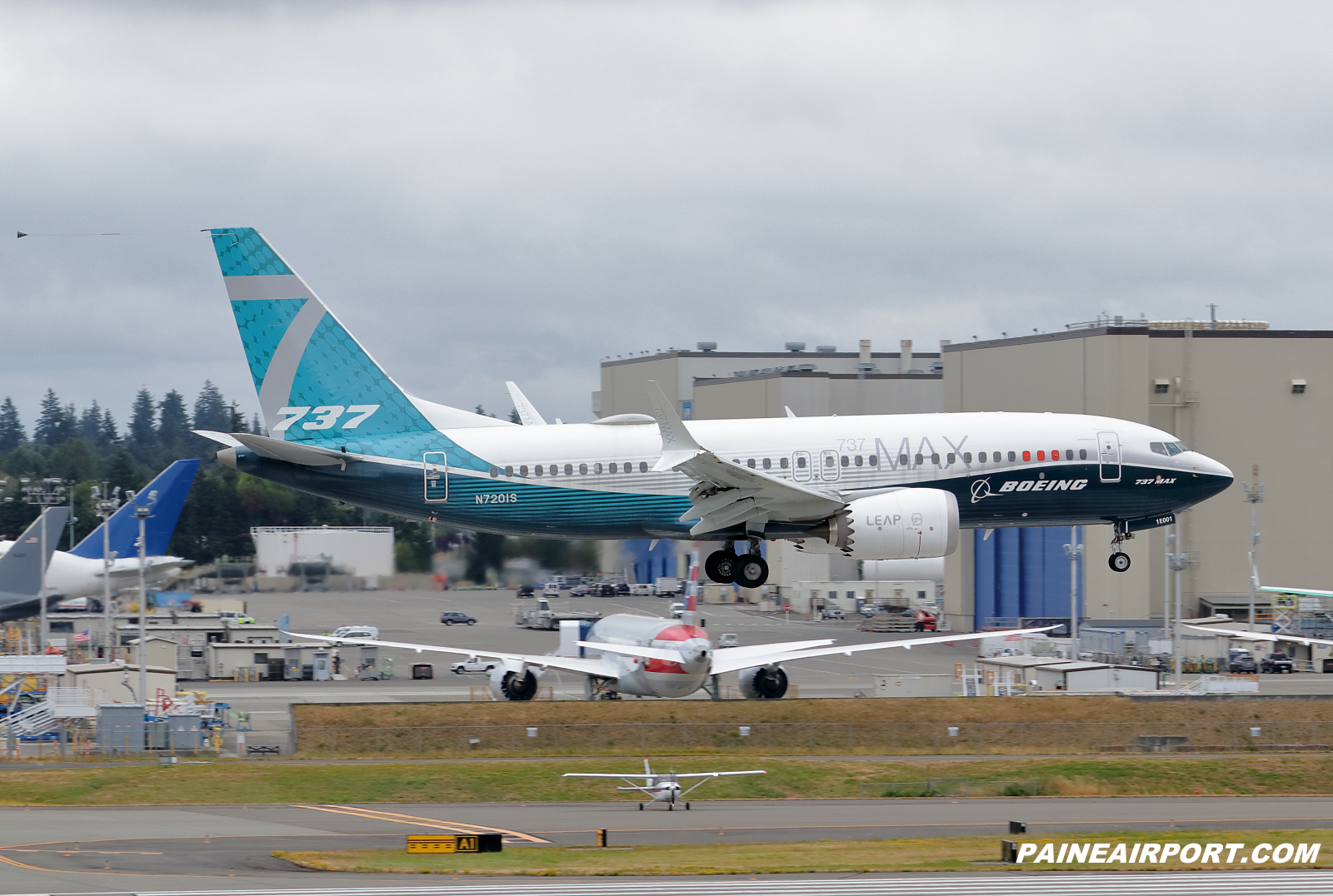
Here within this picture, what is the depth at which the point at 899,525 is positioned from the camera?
46.0 m

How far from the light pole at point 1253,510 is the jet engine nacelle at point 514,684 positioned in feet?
174

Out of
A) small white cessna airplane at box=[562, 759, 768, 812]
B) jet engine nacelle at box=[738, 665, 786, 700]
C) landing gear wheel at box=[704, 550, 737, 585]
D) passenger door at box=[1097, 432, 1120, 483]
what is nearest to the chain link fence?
jet engine nacelle at box=[738, 665, 786, 700]

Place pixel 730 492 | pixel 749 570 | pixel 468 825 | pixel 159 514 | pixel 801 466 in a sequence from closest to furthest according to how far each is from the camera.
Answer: pixel 468 825, pixel 730 492, pixel 801 466, pixel 749 570, pixel 159 514

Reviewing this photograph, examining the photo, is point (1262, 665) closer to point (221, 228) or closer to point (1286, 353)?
point (1286, 353)

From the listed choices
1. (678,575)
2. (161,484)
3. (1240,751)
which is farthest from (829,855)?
(678,575)

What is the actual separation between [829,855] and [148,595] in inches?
3398

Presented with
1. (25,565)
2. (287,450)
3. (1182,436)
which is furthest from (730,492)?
(1182,436)

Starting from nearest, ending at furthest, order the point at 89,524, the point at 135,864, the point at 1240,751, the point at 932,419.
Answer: the point at 135,864 → the point at 932,419 → the point at 1240,751 → the point at 89,524

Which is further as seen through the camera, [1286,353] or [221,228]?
[1286,353]

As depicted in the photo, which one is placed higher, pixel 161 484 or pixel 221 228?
pixel 221 228

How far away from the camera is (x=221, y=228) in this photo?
5009 cm

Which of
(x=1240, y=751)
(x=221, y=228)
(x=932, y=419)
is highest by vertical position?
(x=221, y=228)

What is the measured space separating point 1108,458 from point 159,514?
180ft

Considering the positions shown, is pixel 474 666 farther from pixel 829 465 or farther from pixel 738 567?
pixel 829 465
